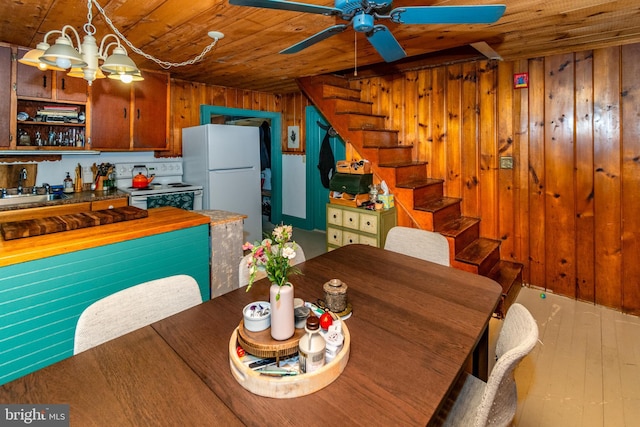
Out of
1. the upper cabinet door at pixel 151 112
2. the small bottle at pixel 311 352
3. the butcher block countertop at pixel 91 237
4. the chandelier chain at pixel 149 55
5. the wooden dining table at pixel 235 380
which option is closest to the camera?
the wooden dining table at pixel 235 380

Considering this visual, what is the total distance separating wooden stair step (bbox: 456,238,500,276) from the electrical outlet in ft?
2.44

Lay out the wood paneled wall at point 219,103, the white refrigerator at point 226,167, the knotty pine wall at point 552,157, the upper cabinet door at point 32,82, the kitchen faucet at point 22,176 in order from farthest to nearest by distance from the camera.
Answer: the wood paneled wall at point 219,103 < the white refrigerator at point 226,167 < the kitchen faucet at point 22,176 < the upper cabinet door at point 32,82 < the knotty pine wall at point 552,157

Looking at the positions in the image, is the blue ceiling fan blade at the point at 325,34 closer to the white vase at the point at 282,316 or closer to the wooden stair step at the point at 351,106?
the white vase at the point at 282,316

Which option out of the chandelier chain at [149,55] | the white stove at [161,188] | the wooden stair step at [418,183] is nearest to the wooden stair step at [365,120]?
the wooden stair step at [418,183]

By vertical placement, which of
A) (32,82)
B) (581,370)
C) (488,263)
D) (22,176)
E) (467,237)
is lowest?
(581,370)

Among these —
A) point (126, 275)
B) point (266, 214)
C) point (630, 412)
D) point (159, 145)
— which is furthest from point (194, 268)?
point (266, 214)

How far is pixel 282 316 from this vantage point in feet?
3.42

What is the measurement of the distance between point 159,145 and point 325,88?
206 cm

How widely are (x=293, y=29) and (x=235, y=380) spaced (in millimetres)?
2294

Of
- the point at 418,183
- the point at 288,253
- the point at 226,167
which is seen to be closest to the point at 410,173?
the point at 418,183

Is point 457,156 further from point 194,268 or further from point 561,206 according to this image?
point 194,268

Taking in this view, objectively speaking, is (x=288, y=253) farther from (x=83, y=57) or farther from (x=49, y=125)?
(x=49, y=125)

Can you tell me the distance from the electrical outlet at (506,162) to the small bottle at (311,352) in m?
3.03

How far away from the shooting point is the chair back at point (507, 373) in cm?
94
